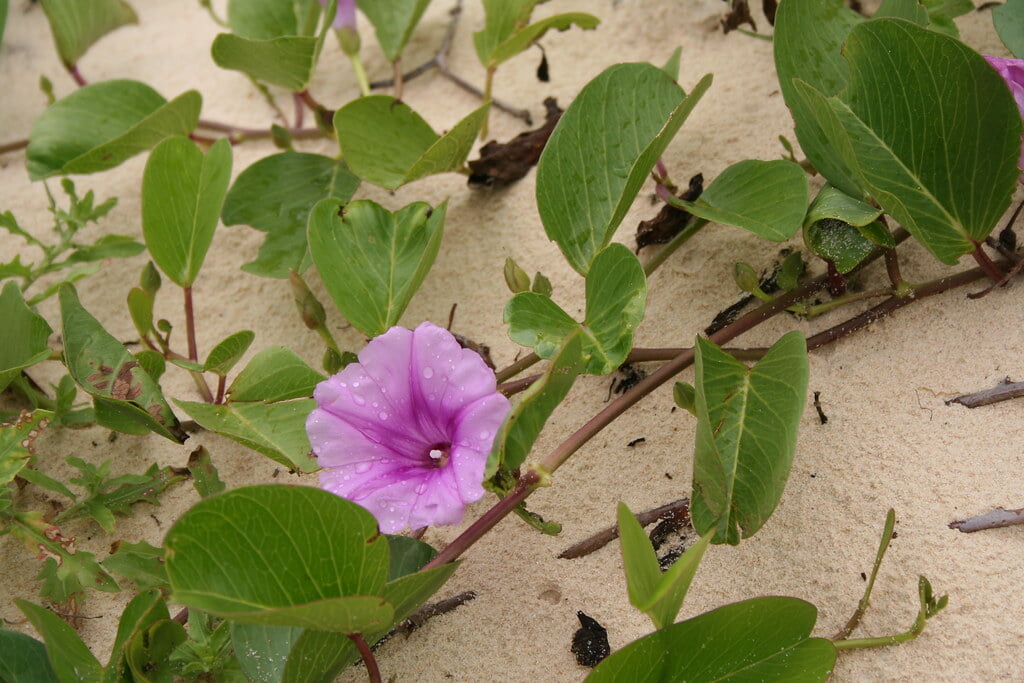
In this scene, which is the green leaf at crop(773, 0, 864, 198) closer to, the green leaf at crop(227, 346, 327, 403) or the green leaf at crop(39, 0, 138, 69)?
the green leaf at crop(227, 346, 327, 403)

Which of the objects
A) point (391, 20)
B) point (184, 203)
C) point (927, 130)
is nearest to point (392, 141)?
point (184, 203)

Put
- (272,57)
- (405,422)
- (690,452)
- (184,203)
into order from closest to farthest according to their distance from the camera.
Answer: (405,422) → (690,452) → (184,203) → (272,57)

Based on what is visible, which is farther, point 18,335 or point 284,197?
point 284,197

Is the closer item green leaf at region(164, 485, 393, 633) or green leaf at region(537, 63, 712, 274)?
green leaf at region(164, 485, 393, 633)

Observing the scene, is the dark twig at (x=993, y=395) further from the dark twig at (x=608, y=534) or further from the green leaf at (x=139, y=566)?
the green leaf at (x=139, y=566)

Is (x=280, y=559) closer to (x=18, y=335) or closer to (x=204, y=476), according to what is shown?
(x=204, y=476)

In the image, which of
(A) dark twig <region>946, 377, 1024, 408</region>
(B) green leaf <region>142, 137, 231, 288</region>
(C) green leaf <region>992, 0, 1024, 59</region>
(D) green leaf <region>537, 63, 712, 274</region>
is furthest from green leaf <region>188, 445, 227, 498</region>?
(C) green leaf <region>992, 0, 1024, 59</region>

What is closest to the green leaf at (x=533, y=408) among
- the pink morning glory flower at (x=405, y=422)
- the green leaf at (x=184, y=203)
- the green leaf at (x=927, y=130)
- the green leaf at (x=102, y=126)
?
the pink morning glory flower at (x=405, y=422)
